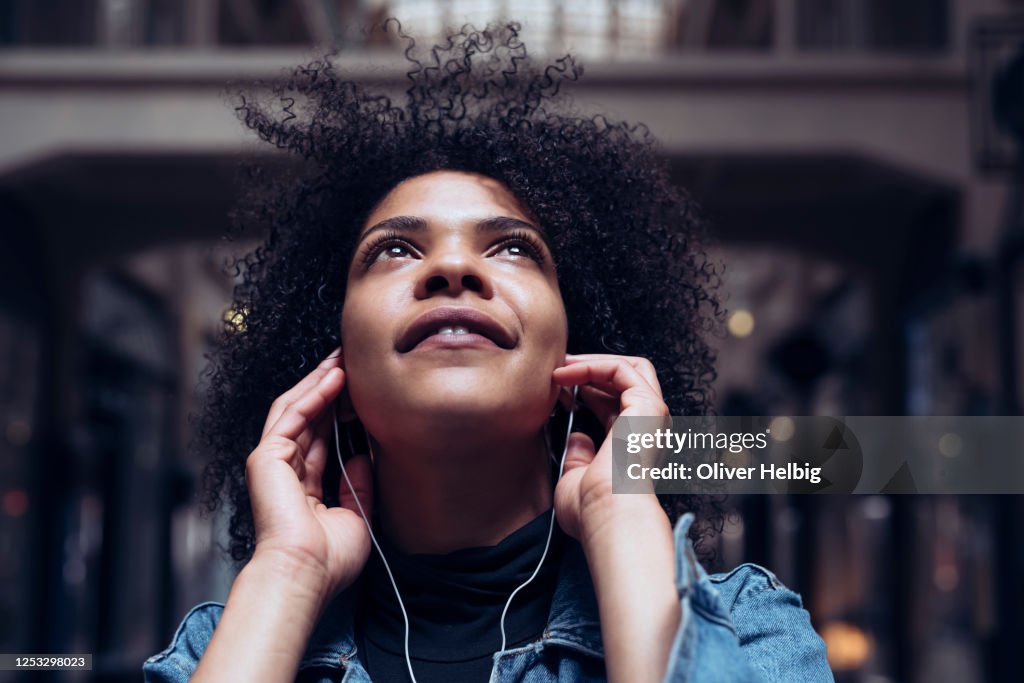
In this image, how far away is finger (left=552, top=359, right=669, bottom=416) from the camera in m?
1.66

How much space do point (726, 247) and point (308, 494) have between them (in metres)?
8.16

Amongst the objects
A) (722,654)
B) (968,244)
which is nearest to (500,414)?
(722,654)

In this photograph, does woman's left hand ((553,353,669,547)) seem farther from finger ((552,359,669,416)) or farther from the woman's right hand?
the woman's right hand

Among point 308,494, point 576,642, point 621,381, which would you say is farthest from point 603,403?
point 308,494

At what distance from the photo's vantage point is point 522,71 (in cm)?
230

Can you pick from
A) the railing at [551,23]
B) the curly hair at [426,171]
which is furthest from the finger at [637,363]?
the railing at [551,23]

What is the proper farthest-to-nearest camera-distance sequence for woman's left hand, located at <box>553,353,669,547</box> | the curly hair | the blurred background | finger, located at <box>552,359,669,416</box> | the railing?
the railing, the blurred background, the curly hair, finger, located at <box>552,359,669,416</box>, woman's left hand, located at <box>553,353,669,547</box>

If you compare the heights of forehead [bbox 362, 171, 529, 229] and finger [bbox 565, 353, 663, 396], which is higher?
forehead [bbox 362, 171, 529, 229]

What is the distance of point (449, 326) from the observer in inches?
64.7

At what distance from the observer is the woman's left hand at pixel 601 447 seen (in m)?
1.55

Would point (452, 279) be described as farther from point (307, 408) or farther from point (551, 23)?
point (551, 23)

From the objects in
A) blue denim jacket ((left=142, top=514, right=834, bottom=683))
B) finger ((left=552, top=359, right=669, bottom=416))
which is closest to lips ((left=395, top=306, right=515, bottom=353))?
finger ((left=552, top=359, right=669, bottom=416))

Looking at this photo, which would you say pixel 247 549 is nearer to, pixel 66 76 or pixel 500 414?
pixel 500 414

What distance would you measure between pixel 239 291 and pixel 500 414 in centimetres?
81
